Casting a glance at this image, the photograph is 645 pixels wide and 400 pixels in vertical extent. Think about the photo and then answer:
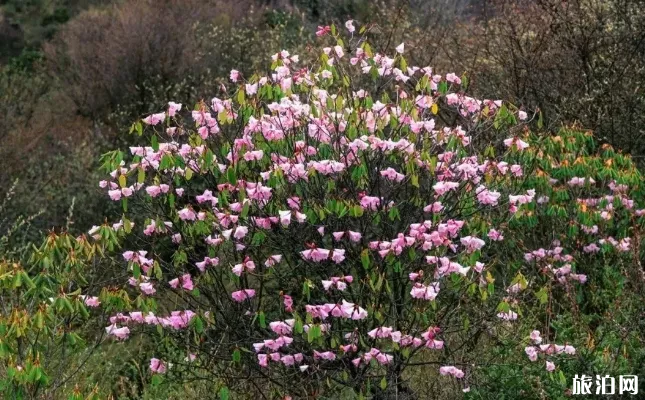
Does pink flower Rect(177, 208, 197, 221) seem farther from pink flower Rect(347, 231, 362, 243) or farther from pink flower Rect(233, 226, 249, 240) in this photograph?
pink flower Rect(347, 231, 362, 243)

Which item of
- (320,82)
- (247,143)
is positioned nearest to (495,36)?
(320,82)

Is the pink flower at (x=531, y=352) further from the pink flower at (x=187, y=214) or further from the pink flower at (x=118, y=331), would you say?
the pink flower at (x=118, y=331)

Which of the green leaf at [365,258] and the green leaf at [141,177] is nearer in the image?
the green leaf at [365,258]

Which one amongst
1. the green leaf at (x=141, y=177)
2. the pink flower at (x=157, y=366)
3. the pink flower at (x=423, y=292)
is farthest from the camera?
the pink flower at (x=157, y=366)

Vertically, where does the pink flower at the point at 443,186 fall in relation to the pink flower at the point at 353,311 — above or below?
above

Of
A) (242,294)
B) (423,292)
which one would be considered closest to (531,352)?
(423,292)

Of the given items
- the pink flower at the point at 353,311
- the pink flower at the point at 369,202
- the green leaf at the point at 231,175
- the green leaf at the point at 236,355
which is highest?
the green leaf at the point at 231,175

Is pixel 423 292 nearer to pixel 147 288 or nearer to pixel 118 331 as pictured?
pixel 147 288

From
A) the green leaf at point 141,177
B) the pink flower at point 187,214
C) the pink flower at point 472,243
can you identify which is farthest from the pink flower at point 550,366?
the green leaf at point 141,177

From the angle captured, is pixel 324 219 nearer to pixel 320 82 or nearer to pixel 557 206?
pixel 320 82

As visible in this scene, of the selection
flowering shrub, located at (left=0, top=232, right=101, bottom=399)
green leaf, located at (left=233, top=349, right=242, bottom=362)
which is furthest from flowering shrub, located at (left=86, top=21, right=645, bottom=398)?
flowering shrub, located at (left=0, top=232, right=101, bottom=399)

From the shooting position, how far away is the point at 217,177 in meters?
4.58

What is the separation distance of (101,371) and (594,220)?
12.7ft

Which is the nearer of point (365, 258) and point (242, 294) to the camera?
point (365, 258)
